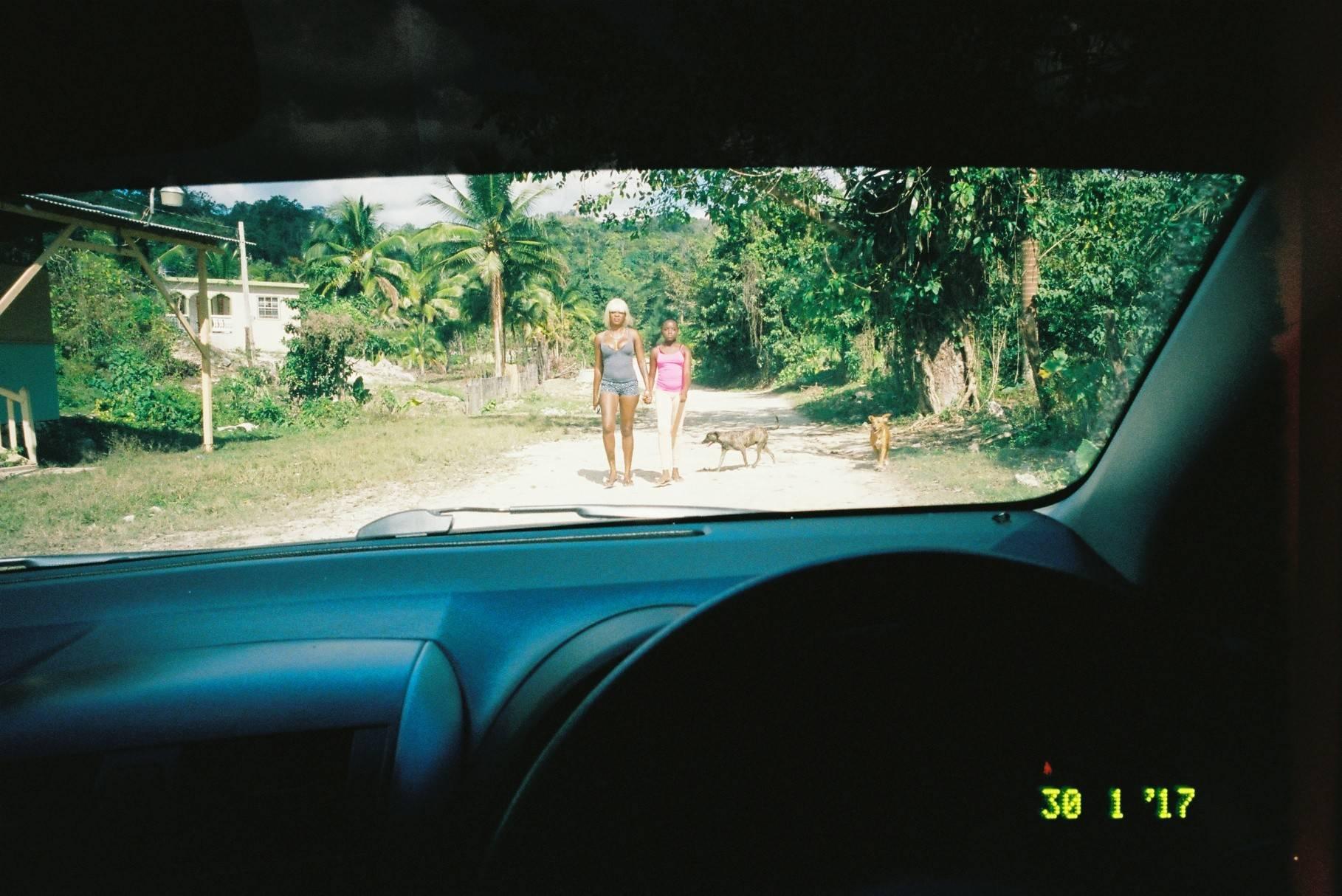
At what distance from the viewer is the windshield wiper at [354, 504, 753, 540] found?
2.90 meters

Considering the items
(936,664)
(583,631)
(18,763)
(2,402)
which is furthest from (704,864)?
(2,402)

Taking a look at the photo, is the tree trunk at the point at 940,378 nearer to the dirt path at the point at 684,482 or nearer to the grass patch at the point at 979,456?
the grass patch at the point at 979,456

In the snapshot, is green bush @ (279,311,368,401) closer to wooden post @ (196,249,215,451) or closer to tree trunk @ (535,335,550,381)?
wooden post @ (196,249,215,451)

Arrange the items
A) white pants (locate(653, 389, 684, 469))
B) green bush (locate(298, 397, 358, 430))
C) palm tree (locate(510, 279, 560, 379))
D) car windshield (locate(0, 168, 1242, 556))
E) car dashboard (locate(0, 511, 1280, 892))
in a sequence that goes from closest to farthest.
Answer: car dashboard (locate(0, 511, 1280, 892))
car windshield (locate(0, 168, 1242, 556))
green bush (locate(298, 397, 358, 430))
palm tree (locate(510, 279, 560, 379))
white pants (locate(653, 389, 684, 469))

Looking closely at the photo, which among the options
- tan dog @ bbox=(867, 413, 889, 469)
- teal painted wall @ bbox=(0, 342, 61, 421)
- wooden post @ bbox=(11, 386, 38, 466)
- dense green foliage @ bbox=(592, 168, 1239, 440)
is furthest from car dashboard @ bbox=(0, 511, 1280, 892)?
dense green foliage @ bbox=(592, 168, 1239, 440)

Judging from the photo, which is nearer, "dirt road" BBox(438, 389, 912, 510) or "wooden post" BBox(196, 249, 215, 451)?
"wooden post" BBox(196, 249, 215, 451)

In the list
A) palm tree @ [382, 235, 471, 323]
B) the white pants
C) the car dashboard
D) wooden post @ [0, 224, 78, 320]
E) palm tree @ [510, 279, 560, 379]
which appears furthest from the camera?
the white pants

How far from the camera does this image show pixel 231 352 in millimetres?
→ 2719

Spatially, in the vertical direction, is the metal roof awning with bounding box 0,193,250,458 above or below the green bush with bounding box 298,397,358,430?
above

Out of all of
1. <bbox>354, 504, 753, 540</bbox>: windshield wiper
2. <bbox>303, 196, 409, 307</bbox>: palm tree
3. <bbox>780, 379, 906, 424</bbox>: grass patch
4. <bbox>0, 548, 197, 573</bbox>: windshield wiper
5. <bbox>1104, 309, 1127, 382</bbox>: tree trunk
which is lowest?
<bbox>0, 548, 197, 573</bbox>: windshield wiper

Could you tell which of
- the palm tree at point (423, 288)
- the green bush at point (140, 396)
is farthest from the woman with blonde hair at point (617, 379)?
Answer: the green bush at point (140, 396)

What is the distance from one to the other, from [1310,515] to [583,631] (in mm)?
1871

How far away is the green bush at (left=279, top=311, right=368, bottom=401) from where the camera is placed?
2740mm

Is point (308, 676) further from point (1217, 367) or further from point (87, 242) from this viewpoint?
point (1217, 367)
